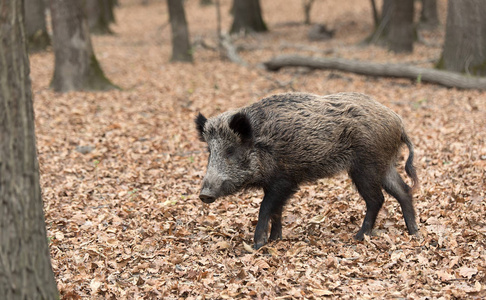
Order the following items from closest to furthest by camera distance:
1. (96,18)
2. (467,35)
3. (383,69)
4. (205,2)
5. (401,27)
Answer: (467,35) < (383,69) < (401,27) < (96,18) < (205,2)

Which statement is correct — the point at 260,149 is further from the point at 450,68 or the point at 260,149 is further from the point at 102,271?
the point at 450,68

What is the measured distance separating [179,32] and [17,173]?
16.1 m

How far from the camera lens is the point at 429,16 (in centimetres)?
2480

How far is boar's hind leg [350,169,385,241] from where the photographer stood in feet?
20.2

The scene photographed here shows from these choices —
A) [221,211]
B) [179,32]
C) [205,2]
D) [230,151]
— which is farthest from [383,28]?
[205,2]

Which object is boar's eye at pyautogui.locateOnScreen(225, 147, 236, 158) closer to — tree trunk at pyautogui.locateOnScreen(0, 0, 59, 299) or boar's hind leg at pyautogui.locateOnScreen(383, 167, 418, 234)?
boar's hind leg at pyautogui.locateOnScreen(383, 167, 418, 234)

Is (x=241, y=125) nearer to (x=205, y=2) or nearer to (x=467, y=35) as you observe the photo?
(x=467, y=35)

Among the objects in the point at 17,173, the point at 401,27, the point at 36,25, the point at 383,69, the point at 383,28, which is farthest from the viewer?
the point at 383,28

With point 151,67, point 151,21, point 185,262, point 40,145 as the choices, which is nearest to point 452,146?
point 185,262

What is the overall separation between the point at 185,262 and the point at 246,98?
8343 mm

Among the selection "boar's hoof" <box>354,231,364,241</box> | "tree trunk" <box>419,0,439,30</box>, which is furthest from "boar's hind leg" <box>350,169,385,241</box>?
"tree trunk" <box>419,0,439,30</box>

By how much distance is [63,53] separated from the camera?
1369 centimetres

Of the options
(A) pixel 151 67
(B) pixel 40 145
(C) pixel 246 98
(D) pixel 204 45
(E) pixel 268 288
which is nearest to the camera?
(E) pixel 268 288

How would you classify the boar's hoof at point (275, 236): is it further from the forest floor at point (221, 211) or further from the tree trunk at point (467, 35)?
the tree trunk at point (467, 35)
